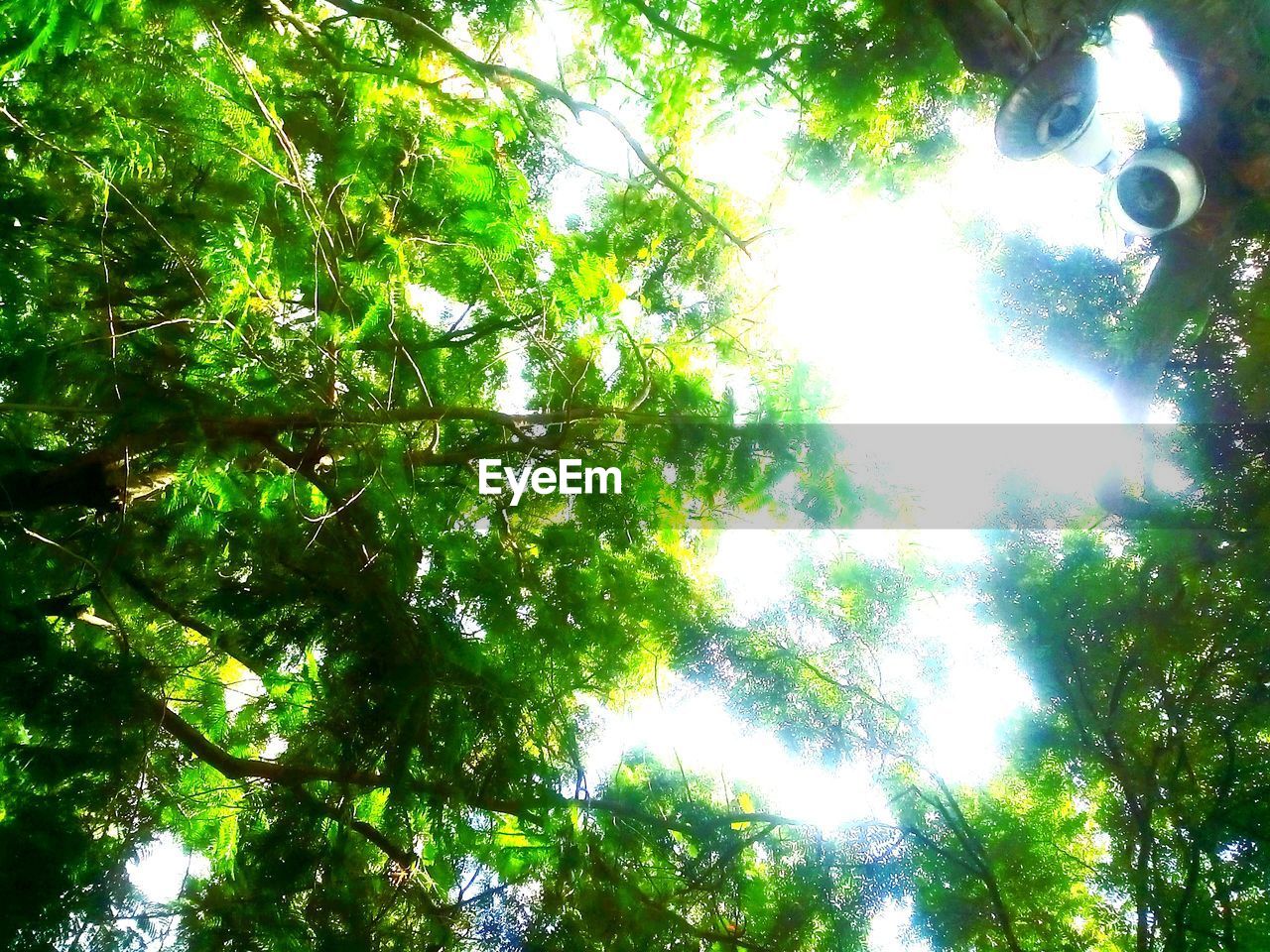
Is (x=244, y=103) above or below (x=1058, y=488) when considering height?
below

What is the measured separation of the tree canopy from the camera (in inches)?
85.7

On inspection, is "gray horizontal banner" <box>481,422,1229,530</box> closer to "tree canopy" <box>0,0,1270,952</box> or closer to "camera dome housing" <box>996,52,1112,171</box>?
"tree canopy" <box>0,0,1270,952</box>

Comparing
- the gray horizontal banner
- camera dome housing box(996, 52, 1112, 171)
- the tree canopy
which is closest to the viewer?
the tree canopy

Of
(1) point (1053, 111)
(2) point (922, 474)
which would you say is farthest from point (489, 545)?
(1) point (1053, 111)

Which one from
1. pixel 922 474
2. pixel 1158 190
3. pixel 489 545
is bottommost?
pixel 489 545

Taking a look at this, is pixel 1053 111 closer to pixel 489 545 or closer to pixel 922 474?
pixel 922 474

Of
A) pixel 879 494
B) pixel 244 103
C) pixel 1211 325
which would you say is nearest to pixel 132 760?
pixel 244 103

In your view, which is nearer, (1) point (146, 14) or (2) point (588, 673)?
(1) point (146, 14)

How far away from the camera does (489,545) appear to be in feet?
10.7

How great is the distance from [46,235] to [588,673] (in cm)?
268

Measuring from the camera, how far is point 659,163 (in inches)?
147

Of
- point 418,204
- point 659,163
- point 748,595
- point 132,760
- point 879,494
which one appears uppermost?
point 659,163

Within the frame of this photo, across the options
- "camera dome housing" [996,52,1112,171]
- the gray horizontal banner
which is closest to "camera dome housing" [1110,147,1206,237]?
"camera dome housing" [996,52,1112,171]

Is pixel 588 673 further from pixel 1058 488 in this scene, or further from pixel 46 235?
pixel 46 235
